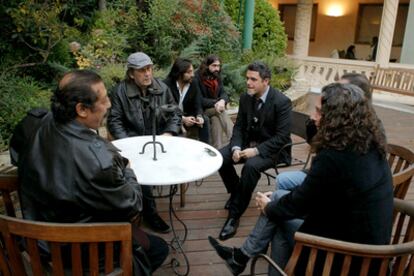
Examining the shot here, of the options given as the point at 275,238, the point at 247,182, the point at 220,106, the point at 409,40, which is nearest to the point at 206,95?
the point at 220,106

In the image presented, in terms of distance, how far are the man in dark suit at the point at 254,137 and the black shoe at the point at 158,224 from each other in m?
0.41

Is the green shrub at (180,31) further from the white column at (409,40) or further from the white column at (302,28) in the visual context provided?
the white column at (409,40)

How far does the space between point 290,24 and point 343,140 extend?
14.2m

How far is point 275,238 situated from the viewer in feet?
6.66

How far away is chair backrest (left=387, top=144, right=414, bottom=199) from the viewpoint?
1908mm

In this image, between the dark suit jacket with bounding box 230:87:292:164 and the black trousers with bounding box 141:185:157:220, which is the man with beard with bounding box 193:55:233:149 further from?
the black trousers with bounding box 141:185:157:220

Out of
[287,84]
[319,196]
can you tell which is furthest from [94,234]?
[287,84]

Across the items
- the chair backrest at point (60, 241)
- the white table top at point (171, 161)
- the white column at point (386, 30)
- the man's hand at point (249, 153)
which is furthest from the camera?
the white column at point (386, 30)

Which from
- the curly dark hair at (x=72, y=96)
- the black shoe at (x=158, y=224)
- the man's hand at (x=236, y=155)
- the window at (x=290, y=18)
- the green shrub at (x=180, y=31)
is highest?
the window at (x=290, y=18)

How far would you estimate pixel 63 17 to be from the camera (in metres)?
5.64

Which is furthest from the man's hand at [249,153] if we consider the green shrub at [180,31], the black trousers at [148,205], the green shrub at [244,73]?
the green shrub at [180,31]

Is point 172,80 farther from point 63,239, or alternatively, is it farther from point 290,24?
point 290,24

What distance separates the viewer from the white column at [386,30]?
360 inches

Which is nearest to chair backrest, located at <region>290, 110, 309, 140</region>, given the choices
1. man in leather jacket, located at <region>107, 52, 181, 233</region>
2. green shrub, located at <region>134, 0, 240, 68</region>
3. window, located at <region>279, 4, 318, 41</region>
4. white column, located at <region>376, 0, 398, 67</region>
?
man in leather jacket, located at <region>107, 52, 181, 233</region>
